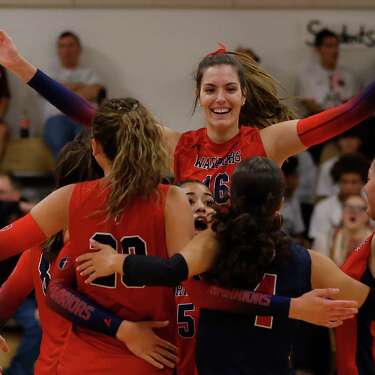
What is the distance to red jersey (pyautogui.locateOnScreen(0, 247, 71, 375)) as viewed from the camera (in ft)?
12.0

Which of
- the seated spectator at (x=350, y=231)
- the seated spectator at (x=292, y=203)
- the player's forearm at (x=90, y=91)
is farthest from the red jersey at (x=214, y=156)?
Result: the player's forearm at (x=90, y=91)

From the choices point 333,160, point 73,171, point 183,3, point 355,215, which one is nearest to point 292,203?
point 333,160

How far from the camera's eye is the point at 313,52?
28.1ft

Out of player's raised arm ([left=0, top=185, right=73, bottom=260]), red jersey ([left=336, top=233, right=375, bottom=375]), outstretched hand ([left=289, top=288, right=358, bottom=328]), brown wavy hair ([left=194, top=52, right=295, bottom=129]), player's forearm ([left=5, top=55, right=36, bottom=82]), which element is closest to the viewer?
outstretched hand ([left=289, top=288, right=358, bottom=328])

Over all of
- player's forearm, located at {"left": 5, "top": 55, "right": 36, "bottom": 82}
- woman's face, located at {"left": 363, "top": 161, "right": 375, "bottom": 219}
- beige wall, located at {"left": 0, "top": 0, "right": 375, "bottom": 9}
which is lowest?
woman's face, located at {"left": 363, "top": 161, "right": 375, "bottom": 219}

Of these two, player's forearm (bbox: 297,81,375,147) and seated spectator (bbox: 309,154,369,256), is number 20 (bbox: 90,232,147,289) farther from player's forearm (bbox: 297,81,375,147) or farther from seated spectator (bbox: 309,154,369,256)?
seated spectator (bbox: 309,154,369,256)

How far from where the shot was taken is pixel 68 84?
8234mm

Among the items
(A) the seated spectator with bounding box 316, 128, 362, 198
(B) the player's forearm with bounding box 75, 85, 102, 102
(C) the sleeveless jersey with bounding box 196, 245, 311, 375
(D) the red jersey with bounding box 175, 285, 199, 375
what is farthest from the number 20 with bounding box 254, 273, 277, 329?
(B) the player's forearm with bounding box 75, 85, 102, 102

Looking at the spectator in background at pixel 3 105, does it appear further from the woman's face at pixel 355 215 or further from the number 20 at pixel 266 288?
the number 20 at pixel 266 288

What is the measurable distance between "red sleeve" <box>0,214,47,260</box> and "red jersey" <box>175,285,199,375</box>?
31.6 inches

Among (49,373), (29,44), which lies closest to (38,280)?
(49,373)

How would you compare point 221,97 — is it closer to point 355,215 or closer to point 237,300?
point 237,300

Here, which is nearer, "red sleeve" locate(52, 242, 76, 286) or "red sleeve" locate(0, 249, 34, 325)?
"red sleeve" locate(52, 242, 76, 286)

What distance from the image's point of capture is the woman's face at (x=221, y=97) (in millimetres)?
3963
